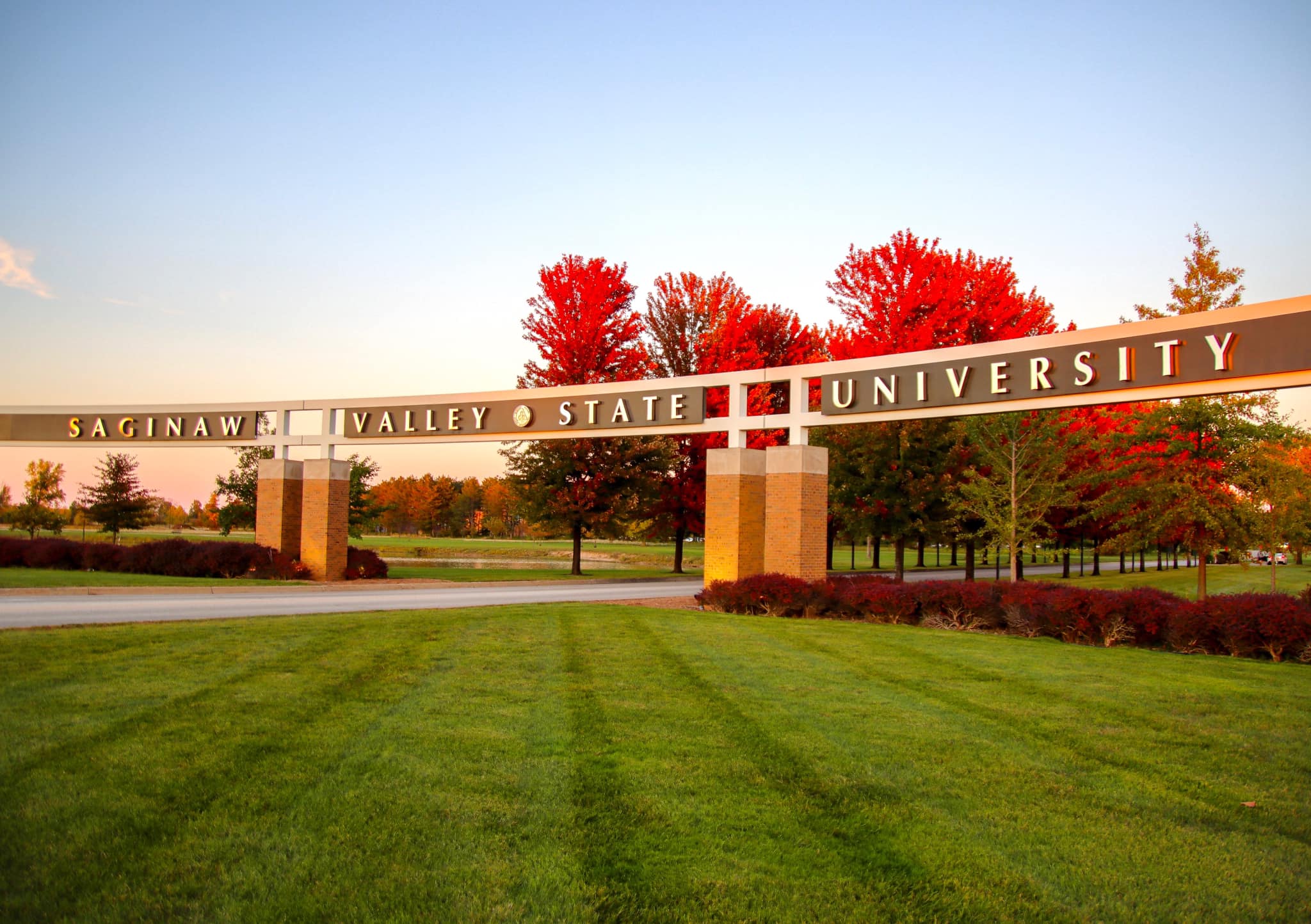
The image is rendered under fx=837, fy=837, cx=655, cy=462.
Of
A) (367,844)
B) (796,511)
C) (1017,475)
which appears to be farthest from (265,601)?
(1017,475)

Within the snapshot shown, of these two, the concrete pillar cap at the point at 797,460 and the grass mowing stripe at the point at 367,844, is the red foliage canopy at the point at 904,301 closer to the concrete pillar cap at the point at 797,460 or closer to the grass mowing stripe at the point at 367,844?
the concrete pillar cap at the point at 797,460

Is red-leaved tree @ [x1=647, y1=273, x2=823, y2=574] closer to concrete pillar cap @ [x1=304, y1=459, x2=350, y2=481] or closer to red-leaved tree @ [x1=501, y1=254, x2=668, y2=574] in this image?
red-leaved tree @ [x1=501, y1=254, x2=668, y2=574]

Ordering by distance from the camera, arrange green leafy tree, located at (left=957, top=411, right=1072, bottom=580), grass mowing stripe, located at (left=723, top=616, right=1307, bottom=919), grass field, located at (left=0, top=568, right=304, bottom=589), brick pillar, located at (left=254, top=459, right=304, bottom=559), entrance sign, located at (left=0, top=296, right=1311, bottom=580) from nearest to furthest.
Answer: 1. grass mowing stripe, located at (left=723, top=616, right=1307, bottom=919)
2. entrance sign, located at (left=0, top=296, right=1311, bottom=580)
3. grass field, located at (left=0, top=568, right=304, bottom=589)
4. green leafy tree, located at (left=957, top=411, right=1072, bottom=580)
5. brick pillar, located at (left=254, top=459, right=304, bottom=559)

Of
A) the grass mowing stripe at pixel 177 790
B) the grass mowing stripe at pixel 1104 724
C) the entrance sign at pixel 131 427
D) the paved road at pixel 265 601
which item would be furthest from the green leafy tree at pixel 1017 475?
the entrance sign at pixel 131 427

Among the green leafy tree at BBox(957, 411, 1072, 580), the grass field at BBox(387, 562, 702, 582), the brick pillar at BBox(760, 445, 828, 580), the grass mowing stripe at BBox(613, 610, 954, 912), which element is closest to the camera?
the grass mowing stripe at BBox(613, 610, 954, 912)

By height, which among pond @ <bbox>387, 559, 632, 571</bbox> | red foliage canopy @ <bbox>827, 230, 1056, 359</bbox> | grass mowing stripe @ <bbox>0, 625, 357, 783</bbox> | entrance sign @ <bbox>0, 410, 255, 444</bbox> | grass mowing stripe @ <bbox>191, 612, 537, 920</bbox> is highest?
red foliage canopy @ <bbox>827, 230, 1056, 359</bbox>

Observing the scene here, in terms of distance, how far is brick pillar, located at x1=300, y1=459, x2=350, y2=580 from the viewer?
2577 centimetres

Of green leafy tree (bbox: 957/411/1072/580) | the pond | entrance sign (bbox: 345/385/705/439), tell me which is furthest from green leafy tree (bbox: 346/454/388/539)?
green leafy tree (bbox: 957/411/1072/580)

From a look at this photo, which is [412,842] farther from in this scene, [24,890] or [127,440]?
[127,440]

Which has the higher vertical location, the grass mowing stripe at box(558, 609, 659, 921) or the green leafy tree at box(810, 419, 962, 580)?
the green leafy tree at box(810, 419, 962, 580)

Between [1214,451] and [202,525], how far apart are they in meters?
139

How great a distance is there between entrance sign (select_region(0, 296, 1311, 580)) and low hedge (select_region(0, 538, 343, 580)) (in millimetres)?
1236

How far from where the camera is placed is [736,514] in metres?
19.9

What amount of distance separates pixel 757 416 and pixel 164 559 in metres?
17.9
